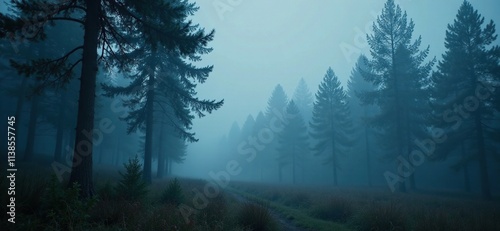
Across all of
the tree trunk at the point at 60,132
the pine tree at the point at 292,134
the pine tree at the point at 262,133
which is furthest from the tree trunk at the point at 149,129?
the pine tree at the point at 262,133

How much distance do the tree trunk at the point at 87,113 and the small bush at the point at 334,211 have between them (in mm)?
8708

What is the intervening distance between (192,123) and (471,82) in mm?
21733

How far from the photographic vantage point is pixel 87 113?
25.3 ft

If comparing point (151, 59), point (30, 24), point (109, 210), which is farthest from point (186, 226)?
point (151, 59)

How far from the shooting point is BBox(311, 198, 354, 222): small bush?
1033 centimetres

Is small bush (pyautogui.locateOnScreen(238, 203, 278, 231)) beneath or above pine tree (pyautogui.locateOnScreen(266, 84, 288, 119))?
beneath

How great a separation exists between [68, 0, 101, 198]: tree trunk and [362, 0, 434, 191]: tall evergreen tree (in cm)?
2248

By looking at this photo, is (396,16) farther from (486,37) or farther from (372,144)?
(372,144)

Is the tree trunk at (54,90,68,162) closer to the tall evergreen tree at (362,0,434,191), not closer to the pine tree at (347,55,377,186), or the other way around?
the tall evergreen tree at (362,0,434,191)

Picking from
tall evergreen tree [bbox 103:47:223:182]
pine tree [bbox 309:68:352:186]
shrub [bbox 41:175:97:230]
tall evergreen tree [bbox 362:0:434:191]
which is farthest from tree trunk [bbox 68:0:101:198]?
pine tree [bbox 309:68:352:186]

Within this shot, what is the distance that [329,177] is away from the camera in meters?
46.2

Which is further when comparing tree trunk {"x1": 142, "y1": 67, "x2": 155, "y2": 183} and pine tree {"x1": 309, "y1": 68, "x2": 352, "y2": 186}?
pine tree {"x1": 309, "y1": 68, "x2": 352, "y2": 186}

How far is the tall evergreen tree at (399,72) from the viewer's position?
23.1 metres

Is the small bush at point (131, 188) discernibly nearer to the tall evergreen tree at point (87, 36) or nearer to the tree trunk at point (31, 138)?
the tall evergreen tree at point (87, 36)
